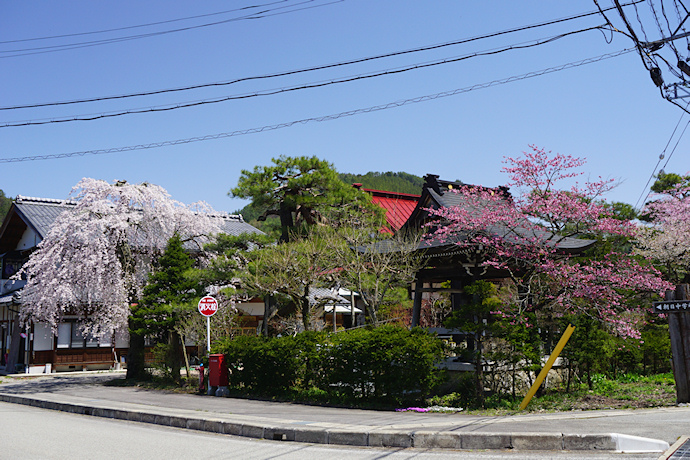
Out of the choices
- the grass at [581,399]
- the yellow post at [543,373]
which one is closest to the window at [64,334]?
the grass at [581,399]

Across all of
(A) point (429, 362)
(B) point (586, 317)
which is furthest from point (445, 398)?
(B) point (586, 317)

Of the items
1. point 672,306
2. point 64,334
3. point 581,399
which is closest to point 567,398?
point 581,399

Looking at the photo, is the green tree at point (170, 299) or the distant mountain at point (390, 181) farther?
the distant mountain at point (390, 181)

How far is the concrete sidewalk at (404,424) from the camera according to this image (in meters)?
7.73

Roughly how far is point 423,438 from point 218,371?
8.85 meters

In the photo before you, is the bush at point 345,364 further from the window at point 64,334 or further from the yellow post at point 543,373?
the window at point 64,334

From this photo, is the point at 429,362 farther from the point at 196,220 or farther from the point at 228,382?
the point at 196,220

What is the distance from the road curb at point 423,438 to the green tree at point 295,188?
12686mm

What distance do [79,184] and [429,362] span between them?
15140mm

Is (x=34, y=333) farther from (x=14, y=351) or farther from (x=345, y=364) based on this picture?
(x=345, y=364)

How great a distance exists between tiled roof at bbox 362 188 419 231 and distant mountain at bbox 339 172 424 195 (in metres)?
26.5

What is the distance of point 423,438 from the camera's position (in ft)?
27.2

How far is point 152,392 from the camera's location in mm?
17016

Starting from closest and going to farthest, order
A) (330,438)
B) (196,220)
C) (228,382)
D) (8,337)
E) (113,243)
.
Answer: (330,438), (228,382), (113,243), (196,220), (8,337)
